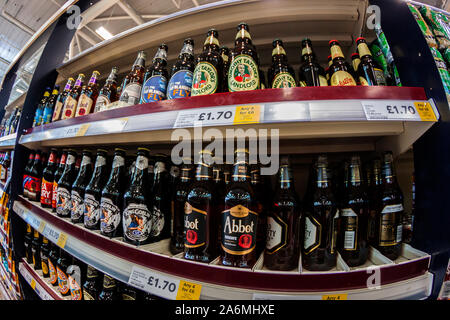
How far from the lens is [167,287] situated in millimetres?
597

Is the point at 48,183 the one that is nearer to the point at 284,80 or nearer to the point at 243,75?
the point at 243,75

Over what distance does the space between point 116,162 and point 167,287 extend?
678mm

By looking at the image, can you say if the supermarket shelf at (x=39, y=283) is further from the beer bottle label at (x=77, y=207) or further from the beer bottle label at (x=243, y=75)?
the beer bottle label at (x=243, y=75)

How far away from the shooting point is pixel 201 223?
2.20 feet

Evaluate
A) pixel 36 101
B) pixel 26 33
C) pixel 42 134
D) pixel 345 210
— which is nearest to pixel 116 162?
pixel 42 134

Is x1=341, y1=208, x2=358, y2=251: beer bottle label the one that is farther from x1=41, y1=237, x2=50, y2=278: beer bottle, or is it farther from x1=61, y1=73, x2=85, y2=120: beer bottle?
x1=41, y1=237, x2=50, y2=278: beer bottle

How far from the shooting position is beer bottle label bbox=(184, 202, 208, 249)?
66 cm

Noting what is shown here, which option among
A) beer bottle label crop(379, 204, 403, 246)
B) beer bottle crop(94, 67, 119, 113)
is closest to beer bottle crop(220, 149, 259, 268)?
beer bottle label crop(379, 204, 403, 246)

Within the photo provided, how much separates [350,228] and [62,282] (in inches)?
62.1

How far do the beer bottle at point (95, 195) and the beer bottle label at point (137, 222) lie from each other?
0.26 m

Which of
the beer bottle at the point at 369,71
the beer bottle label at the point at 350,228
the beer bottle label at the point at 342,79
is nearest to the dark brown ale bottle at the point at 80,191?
the beer bottle label at the point at 350,228

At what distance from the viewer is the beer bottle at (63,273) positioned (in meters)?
1.16
